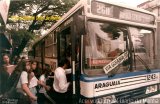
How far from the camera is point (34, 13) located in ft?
45.7

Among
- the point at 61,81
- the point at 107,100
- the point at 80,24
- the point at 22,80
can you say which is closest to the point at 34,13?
the point at 22,80

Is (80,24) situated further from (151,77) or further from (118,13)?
(151,77)

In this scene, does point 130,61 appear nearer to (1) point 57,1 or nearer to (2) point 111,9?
(2) point 111,9

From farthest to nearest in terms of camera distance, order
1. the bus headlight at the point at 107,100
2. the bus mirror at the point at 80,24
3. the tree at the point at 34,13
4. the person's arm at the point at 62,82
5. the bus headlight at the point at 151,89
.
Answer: the tree at the point at 34,13 < the bus headlight at the point at 151,89 < the person's arm at the point at 62,82 < the bus headlight at the point at 107,100 < the bus mirror at the point at 80,24

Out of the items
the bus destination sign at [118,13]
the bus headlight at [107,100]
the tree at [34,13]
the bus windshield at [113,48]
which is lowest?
the bus headlight at [107,100]

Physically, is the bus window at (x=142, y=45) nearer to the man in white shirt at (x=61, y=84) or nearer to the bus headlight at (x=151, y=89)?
the bus headlight at (x=151, y=89)

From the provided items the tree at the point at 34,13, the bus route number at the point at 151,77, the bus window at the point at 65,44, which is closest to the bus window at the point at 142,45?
the bus route number at the point at 151,77

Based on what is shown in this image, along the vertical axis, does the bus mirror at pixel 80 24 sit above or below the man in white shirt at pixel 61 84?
above

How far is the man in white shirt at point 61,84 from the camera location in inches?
167

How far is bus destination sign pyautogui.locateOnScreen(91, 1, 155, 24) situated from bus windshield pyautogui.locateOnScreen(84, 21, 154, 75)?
0.17 meters

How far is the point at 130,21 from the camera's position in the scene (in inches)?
172

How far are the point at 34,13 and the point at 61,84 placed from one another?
411 inches

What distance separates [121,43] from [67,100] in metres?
1.51

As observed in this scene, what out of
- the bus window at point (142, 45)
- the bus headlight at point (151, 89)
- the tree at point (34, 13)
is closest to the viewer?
the bus window at point (142, 45)
